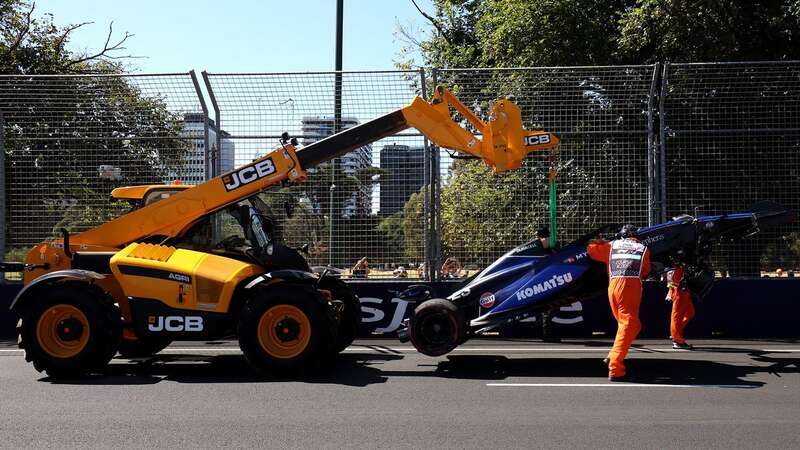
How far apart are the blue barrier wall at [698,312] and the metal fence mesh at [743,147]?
0.57 metres

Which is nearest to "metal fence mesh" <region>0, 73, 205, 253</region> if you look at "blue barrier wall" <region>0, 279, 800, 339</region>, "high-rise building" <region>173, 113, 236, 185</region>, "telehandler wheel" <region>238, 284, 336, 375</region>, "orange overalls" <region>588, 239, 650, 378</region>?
"high-rise building" <region>173, 113, 236, 185</region>

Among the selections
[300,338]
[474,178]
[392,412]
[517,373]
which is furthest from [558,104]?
[392,412]

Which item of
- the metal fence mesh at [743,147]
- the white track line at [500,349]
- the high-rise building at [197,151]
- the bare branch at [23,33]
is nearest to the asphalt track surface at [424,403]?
the white track line at [500,349]

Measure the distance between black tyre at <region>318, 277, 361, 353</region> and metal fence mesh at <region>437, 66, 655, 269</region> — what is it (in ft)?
8.84

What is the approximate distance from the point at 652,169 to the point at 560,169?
4.43ft

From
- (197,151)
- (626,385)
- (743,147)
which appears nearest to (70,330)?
(197,151)

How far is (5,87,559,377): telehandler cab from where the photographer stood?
8352 millimetres

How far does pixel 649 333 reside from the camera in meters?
11.5

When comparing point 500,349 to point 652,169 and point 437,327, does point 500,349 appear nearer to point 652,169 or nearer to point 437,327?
point 437,327

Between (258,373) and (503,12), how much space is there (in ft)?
38.7

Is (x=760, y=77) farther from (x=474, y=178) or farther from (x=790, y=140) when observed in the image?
(x=474, y=178)

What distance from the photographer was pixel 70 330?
8445 millimetres

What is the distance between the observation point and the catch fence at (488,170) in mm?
11820

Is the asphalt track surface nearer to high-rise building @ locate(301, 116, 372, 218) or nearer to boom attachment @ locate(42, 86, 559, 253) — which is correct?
boom attachment @ locate(42, 86, 559, 253)
